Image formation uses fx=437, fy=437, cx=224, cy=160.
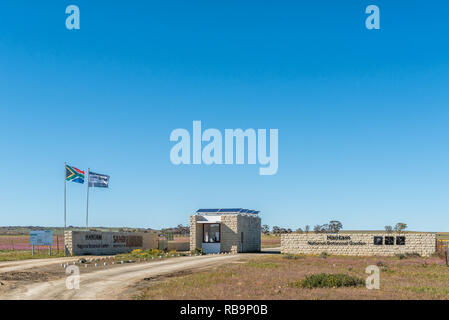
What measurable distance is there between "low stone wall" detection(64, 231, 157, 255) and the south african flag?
5.35 meters

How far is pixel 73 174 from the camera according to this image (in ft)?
139

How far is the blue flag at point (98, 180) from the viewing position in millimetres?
44906

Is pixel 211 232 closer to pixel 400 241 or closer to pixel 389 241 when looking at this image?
pixel 389 241

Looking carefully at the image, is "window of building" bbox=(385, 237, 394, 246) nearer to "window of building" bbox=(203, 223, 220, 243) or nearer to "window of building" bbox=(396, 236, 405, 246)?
"window of building" bbox=(396, 236, 405, 246)

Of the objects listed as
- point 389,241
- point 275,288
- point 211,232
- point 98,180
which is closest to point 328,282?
point 275,288

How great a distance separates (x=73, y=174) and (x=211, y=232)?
1549 centimetres

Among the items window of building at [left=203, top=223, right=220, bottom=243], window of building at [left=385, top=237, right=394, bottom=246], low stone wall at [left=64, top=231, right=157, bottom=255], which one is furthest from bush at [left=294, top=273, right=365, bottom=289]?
window of building at [left=203, top=223, right=220, bottom=243]

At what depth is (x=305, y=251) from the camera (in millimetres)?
43312

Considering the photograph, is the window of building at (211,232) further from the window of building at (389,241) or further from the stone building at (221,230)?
the window of building at (389,241)

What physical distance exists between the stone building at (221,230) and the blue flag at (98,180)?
9.82 m

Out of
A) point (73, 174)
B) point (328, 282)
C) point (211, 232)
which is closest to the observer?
point (328, 282)

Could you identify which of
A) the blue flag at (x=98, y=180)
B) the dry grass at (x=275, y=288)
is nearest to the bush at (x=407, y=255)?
the dry grass at (x=275, y=288)
